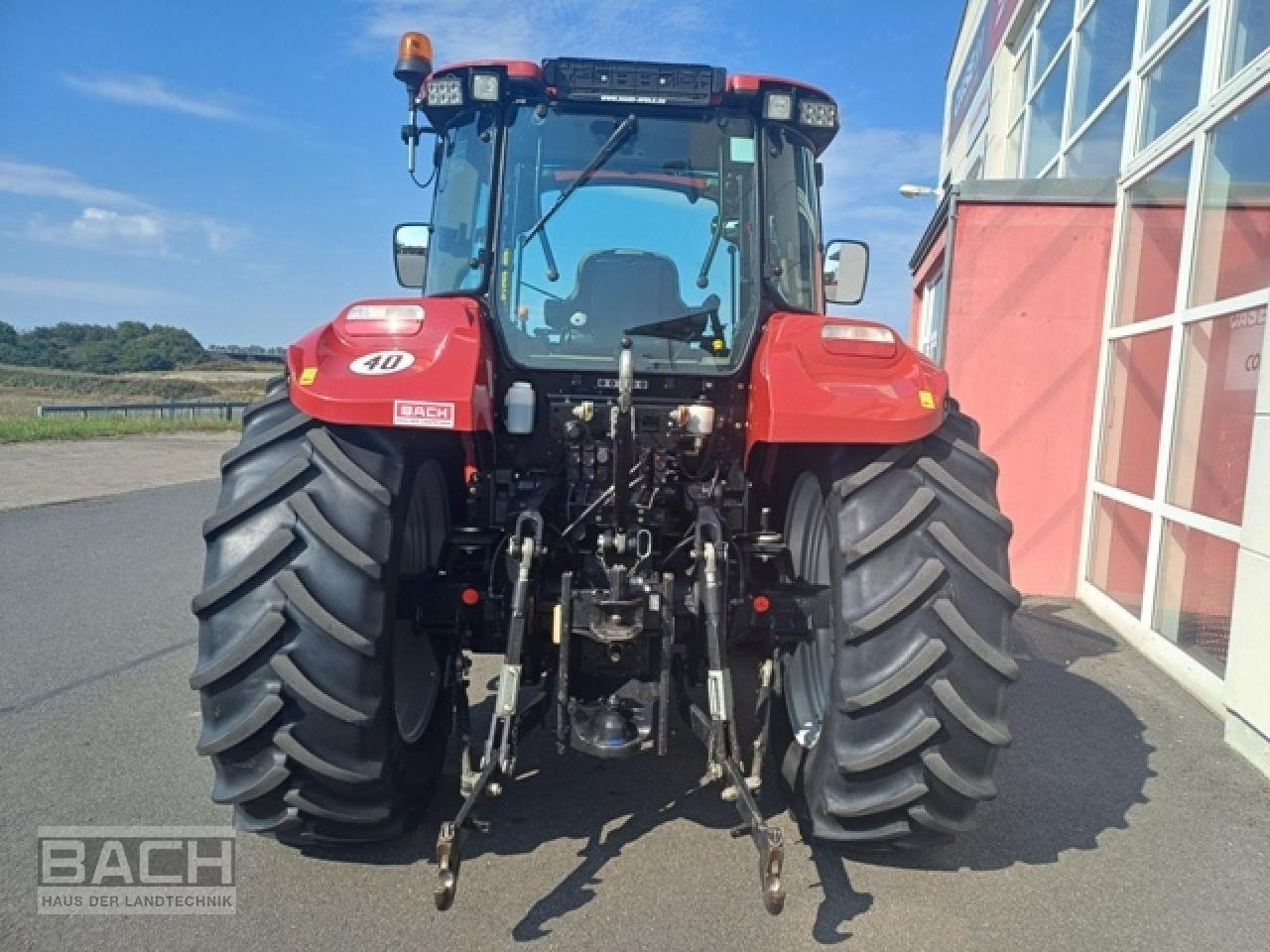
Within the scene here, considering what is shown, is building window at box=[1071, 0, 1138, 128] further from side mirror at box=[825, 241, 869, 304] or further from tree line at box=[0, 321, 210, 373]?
tree line at box=[0, 321, 210, 373]

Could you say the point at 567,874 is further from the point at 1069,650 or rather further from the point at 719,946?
the point at 1069,650

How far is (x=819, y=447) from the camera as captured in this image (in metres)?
3.02

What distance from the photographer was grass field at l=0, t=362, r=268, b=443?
2247 cm

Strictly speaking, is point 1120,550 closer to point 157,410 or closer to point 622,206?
point 622,206

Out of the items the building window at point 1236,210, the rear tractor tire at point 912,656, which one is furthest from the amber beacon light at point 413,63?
the building window at point 1236,210

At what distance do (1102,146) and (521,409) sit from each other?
6660 millimetres

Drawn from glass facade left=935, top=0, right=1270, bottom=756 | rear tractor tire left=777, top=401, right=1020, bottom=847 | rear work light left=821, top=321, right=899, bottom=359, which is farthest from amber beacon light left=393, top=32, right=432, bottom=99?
glass facade left=935, top=0, right=1270, bottom=756

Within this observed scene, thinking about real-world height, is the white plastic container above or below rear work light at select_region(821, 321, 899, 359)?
below

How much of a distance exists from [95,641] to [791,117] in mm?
4657

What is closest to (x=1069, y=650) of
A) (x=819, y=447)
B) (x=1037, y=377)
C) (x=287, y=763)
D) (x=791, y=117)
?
(x=1037, y=377)

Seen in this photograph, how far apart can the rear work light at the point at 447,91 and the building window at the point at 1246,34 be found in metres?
3.99

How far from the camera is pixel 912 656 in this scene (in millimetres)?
2566

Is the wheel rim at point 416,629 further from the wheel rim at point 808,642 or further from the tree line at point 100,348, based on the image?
the tree line at point 100,348

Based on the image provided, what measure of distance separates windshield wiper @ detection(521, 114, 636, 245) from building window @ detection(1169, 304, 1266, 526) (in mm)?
3390
